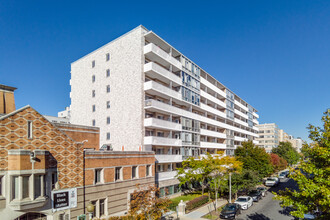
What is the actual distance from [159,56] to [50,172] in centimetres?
2320

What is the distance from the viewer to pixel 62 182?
18953mm

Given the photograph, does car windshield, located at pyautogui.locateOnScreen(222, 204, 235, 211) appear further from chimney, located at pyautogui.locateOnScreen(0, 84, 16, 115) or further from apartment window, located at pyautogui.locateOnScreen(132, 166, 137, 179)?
chimney, located at pyautogui.locateOnScreen(0, 84, 16, 115)

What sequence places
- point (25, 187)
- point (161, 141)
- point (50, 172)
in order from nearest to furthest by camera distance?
1. point (25, 187)
2. point (50, 172)
3. point (161, 141)

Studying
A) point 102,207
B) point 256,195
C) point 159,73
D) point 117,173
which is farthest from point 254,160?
point 102,207

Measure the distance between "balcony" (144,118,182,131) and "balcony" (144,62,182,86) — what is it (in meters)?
7.19

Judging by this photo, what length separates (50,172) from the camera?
18.2m

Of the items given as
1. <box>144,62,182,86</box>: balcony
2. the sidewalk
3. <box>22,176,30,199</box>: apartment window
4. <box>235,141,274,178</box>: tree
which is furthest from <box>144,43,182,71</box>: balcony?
<box>235,141,274,178</box>: tree

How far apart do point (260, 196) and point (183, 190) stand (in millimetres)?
12331

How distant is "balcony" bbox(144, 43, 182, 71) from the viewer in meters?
33.6

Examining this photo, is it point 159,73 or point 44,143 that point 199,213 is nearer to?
point 44,143

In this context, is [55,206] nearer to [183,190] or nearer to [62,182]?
[62,182]

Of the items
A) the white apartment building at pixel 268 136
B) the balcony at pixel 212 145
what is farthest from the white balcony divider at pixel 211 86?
the white apartment building at pixel 268 136

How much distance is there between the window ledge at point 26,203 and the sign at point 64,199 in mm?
1386

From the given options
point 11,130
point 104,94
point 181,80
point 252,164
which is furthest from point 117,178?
point 252,164
